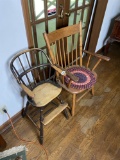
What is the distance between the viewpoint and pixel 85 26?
203 cm

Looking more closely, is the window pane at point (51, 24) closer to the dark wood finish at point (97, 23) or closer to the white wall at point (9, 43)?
the white wall at point (9, 43)

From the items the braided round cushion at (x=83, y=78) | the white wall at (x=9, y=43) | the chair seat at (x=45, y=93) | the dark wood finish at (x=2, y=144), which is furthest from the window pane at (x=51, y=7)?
Answer: the dark wood finish at (x=2, y=144)

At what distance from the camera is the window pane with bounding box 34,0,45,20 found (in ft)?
4.04

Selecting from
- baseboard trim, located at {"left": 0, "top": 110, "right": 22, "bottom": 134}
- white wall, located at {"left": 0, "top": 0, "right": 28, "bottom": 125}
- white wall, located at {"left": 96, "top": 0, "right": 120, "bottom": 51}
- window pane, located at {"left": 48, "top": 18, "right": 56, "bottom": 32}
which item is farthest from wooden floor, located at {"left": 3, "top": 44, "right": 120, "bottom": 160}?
white wall, located at {"left": 96, "top": 0, "right": 120, "bottom": 51}

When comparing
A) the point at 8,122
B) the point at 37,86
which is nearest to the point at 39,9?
the point at 37,86

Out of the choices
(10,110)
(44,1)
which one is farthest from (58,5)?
(10,110)

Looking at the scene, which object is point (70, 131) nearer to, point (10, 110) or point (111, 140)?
point (111, 140)

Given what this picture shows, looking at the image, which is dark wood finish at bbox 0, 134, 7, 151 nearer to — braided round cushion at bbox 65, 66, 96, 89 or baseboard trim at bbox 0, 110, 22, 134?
baseboard trim at bbox 0, 110, 22, 134

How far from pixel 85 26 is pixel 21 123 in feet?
5.44

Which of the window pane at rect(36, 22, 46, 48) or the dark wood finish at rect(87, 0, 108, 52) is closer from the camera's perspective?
the window pane at rect(36, 22, 46, 48)

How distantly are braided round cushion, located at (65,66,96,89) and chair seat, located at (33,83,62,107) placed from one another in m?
0.18

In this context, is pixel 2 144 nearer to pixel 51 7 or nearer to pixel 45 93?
pixel 45 93

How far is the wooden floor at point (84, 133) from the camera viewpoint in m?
1.28

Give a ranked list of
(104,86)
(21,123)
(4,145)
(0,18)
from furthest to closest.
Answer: (104,86) < (21,123) < (4,145) < (0,18)
